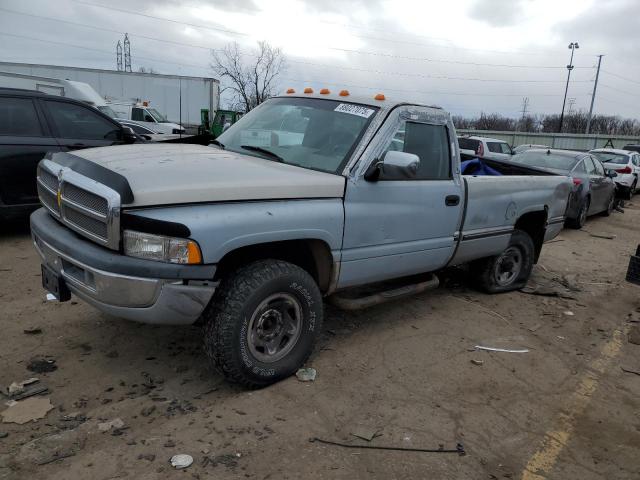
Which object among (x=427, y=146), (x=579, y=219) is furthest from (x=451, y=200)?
(x=579, y=219)

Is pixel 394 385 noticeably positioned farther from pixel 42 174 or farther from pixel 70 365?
pixel 42 174

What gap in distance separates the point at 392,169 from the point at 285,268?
107 centimetres

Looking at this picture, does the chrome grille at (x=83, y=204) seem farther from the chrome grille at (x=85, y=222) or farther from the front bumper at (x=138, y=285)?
the front bumper at (x=138, y=285)

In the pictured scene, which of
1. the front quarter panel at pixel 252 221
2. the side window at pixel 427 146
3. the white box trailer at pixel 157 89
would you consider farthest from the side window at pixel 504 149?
the front quarter panel at pixel 252 221

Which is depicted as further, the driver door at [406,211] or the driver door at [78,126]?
the driver door at [78,126]

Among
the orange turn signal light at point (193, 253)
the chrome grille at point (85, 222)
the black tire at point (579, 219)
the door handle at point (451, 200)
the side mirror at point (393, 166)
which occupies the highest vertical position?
the side mirror at point (393, 166)

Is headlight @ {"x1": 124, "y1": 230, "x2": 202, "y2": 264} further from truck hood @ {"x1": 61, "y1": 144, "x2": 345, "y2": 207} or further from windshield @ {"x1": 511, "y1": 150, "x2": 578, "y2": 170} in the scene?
windshield @ {"x1": 511, "y1": 150, "x2": 578, "y2": 170}

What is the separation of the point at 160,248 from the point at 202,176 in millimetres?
511

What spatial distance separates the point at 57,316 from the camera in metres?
4.26

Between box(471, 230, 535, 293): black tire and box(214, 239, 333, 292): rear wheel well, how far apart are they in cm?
263

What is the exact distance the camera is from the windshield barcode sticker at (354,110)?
3.92 m

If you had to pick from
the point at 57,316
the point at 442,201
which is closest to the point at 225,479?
the point at 57,316

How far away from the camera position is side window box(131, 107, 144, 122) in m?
20.7

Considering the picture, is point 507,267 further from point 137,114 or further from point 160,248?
point 137,114
